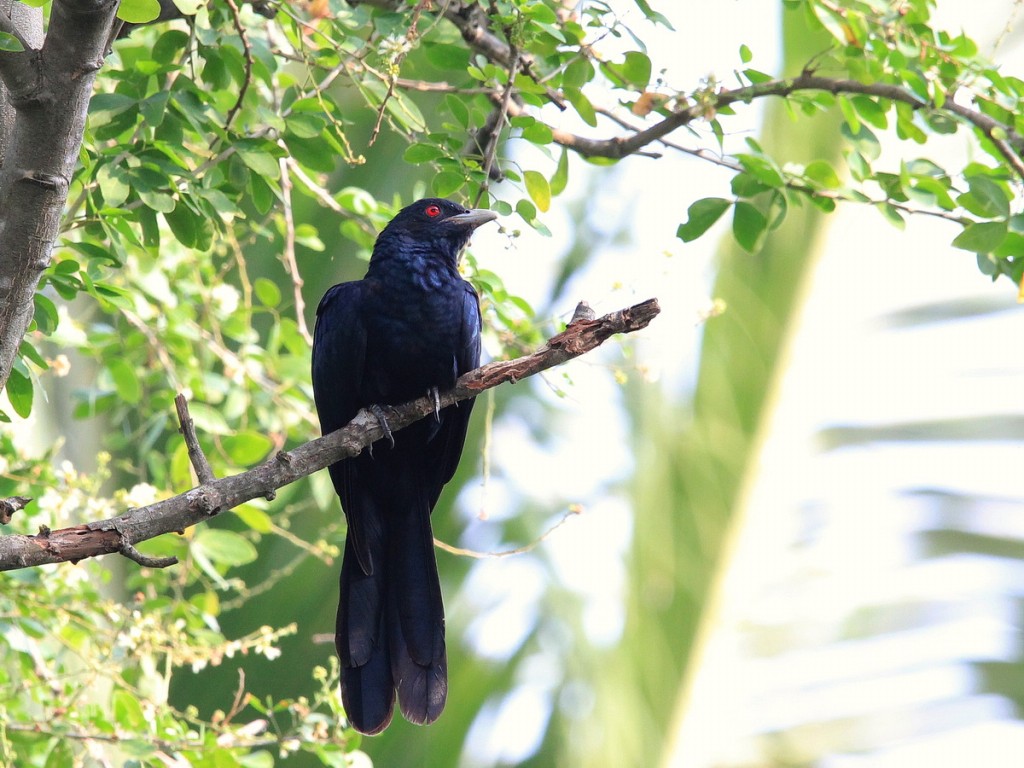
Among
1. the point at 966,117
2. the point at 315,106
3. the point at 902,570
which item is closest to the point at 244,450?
the point at 315,106

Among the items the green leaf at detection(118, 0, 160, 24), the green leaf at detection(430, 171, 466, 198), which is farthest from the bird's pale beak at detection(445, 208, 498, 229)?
the green leaf at detection(118, 0, 160, 24)

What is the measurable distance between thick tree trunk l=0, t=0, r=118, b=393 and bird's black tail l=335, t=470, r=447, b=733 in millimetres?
1658

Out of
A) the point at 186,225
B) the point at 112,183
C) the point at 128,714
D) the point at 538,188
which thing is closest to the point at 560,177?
the point at 538,188

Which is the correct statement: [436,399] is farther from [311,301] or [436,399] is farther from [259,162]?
[311,301]

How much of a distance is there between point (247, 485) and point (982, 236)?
2.29 metres

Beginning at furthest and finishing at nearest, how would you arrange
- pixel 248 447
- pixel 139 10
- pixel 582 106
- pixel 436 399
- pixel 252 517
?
pixel 248 447 < pixel 252 517 < pixel 436 399 < pixel 582 106 < pixel 139 10

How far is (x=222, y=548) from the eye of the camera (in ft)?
13.1

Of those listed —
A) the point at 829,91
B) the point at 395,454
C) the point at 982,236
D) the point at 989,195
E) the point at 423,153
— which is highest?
the point at 829,91

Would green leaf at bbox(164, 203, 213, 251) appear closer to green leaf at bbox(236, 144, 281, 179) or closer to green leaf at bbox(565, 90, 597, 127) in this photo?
green leaf at bbox(236, 144, 281, 179)

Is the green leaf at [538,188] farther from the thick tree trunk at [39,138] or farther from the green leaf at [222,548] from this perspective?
the green leaf at [222,548]

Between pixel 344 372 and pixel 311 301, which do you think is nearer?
pixel 344 372

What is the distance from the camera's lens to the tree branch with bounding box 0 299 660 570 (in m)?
2.51

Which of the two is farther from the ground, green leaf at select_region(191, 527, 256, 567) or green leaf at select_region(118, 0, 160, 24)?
green leaf at select_region(118, 0, 160, 24)

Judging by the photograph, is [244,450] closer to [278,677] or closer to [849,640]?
[278,677]
